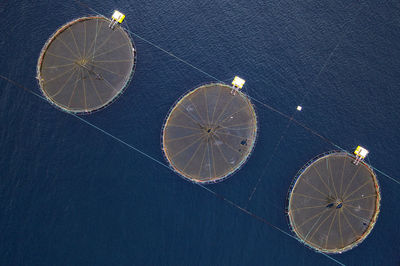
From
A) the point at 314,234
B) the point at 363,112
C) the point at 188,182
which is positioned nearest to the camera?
the point at 314,234

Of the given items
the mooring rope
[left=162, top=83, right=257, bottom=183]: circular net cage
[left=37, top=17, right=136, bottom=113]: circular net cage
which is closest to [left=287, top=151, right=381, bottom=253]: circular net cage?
the mooring rope

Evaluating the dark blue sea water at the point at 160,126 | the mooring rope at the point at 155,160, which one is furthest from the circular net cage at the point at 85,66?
the dark blue sea water at the point at 160,126

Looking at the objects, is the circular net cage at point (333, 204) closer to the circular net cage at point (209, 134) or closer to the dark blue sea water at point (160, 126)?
the dark blue sea water at point (160, 126)

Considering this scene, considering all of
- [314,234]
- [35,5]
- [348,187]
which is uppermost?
[35,5]

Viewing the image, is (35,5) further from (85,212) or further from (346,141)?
(346,141)

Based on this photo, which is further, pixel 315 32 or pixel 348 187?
pixel 315 32

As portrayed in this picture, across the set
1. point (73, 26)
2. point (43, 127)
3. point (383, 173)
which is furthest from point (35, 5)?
point (383, 173)

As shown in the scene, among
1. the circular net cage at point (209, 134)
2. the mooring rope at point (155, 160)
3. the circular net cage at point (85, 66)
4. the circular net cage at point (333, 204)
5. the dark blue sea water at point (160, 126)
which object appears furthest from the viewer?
the circular net cage at point (85, 66)
